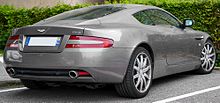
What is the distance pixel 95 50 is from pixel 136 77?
0.80 meters

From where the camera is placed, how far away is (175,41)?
6703 mm

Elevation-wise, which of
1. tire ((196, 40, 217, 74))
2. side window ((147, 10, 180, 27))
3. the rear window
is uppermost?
the rear window

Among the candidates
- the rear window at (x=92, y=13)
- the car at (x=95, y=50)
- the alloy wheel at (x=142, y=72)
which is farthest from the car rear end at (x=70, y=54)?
the rear window at (x=92, y=13)

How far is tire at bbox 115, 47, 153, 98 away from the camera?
5.56 m

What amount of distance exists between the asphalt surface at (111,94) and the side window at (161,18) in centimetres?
98

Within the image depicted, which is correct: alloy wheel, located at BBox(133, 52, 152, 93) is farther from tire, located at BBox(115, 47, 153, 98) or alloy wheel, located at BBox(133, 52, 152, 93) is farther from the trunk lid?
the trunk lid

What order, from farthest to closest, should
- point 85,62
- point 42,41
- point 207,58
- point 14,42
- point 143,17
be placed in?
1. point 207,58
2. point 143,17
3. point 14,42
4. point 42,41
5. point 85,62

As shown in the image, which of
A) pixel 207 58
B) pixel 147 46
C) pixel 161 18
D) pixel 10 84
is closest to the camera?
pixel 147 46

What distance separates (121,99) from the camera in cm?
568

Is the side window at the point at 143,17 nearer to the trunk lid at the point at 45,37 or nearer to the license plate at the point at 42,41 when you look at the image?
the trunk lid at the point at 45,37

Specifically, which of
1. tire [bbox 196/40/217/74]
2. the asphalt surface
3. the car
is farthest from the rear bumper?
tire [bbox 196/40/217/74]

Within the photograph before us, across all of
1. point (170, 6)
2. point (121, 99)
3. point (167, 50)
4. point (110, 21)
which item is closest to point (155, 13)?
point (167, 50)

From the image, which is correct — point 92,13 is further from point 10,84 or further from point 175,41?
point 10,84

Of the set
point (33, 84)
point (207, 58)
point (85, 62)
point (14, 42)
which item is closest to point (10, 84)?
point (33, 84)
